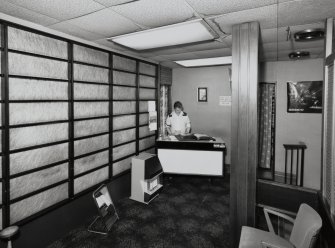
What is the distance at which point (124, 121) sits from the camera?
443 cm

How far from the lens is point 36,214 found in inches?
109

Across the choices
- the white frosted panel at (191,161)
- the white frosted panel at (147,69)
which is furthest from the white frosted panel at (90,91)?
the white frosted panel at (191,161)

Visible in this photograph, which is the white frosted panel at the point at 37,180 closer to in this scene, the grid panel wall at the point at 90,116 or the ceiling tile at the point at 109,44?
the grid panel wall at the point at 90,116

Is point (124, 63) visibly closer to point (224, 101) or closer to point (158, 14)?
point (158, 14)

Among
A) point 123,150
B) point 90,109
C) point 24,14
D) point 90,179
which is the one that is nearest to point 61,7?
point 24,14

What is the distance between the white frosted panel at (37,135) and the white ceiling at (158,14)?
4.18 feet

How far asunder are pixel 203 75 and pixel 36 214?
4.95m

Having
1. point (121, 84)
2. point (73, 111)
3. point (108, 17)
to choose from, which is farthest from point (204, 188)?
point (108, 17)

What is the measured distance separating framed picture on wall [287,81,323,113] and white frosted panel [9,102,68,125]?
4.76 m

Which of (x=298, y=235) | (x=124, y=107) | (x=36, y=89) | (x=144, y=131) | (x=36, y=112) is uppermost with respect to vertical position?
(x=36, y=89)

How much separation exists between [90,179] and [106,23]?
7.73ft

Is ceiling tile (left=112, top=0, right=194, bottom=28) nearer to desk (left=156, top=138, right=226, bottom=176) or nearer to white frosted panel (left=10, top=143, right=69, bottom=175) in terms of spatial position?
white frosted panel (left=10, top=143, right=69, bottom=175)

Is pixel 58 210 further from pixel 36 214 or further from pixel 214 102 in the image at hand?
pixel 214 102

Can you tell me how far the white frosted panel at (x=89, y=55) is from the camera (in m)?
3.31
